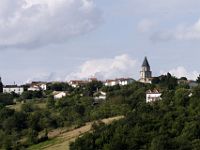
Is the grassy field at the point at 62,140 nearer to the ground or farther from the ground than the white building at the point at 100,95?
nearer to the ground

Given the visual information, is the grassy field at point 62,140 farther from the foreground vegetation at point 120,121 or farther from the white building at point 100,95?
the white building at point 100,95

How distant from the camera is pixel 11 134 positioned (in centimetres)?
9919

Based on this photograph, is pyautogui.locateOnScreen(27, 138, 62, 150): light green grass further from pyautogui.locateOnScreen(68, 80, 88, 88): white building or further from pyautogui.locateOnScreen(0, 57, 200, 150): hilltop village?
pyautogui.locateOnScreen(68, 80, 88, 88): white building

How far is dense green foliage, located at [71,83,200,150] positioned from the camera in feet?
224

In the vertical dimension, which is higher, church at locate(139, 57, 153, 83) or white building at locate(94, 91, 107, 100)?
church at locate(139, 57, 153, 83)

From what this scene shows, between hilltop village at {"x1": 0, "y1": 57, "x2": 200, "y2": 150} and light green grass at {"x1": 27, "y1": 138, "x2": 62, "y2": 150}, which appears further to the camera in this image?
light green grass at {"x1": 27, "y1": 138, "x2": 62, "y2": 150}

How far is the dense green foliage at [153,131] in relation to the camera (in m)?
68.2

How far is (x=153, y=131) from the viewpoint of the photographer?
74.5 metres

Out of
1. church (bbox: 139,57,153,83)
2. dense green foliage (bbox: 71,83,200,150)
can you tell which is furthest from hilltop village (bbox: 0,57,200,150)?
church (bbox: 139,57,153,83)

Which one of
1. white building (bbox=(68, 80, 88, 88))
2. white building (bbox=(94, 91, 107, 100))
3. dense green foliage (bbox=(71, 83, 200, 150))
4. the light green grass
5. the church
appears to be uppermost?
the church

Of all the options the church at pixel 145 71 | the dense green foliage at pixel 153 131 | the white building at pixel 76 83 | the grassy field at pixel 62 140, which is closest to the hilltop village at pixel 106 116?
the dense green foliage at pixel 153 131

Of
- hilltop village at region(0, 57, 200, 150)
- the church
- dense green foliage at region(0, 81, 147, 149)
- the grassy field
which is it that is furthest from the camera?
the church

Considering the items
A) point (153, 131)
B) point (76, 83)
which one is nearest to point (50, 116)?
point (153, 131)

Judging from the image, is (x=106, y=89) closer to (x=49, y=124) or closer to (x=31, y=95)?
(x=31, y=95)
